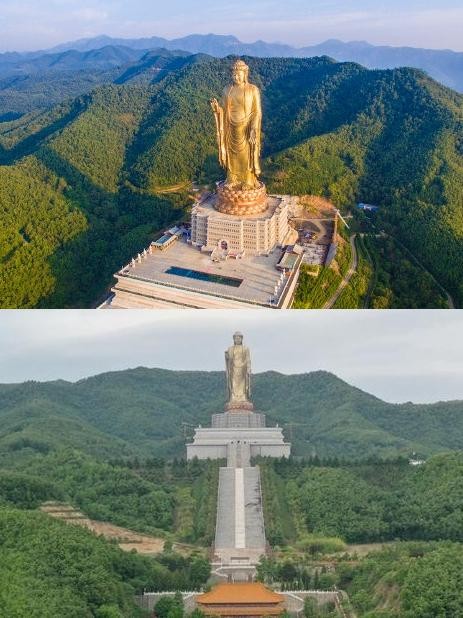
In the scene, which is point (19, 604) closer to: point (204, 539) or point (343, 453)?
point (204, 539)

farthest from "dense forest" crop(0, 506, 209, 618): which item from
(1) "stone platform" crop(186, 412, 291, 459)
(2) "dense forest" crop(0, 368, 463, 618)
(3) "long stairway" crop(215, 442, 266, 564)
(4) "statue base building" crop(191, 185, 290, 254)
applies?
(4) "statue base building" crop(191, 185, 290, 254)

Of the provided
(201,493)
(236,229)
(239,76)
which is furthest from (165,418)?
(239,76)

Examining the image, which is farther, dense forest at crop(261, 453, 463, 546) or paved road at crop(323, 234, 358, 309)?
paved road at crop(323, 234, 358, 309)

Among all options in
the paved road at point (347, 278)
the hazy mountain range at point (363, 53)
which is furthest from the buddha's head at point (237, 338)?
the hazy mountain range at point (363, 53)

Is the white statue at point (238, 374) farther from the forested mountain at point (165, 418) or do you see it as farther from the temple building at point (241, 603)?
the temple building at point (241, 603)

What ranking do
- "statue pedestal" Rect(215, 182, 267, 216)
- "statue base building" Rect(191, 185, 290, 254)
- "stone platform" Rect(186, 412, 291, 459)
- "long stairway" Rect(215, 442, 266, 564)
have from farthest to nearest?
1. "statue pedestal" Rect(215, 182, 267, 216)
2. "statue base building" Rect(191, 185, 290, 254)
3. "stone platform" Rect(186, 412, 291, 459)
4. "long stairway" Rect(215, 442, 266, 564)

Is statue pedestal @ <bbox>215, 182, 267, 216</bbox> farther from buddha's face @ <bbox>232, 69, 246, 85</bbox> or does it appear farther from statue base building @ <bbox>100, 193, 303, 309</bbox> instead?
buddha's face @ <bbox>232, 69, 246, 85</bbox>
